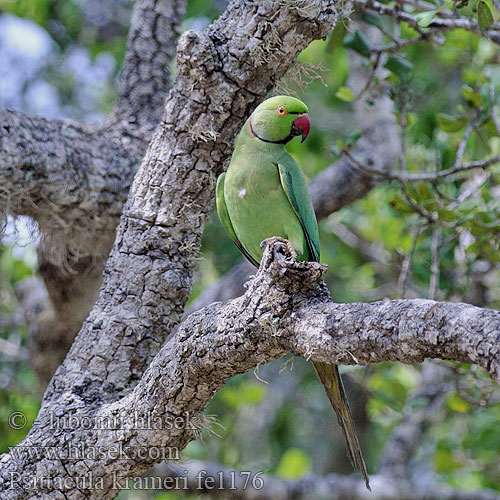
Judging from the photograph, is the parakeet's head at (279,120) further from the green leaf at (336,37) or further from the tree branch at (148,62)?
the tree branch at (148,62)

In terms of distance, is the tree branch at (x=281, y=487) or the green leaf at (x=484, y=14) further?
the tree branch at (x=281, y=487)

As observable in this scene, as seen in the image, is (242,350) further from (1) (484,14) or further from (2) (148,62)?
(2) (148,62)

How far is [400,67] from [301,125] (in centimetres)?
88

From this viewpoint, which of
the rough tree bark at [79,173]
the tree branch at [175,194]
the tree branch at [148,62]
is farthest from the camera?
the tree branch at [148,62]

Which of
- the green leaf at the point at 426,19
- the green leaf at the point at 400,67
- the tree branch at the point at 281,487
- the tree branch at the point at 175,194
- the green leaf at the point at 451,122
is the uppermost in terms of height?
the green leaf at the point at 400,67

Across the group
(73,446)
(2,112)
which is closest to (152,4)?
(2,112)

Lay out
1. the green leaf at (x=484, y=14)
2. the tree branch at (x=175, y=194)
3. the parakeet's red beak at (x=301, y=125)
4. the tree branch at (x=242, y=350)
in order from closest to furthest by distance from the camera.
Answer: the tree branch at (x=242, y=350)
the tree branch at (x=175, y=194)
the green leaf at (x=484, y=14)
the parakeet's red beak at (x=301, y=125)

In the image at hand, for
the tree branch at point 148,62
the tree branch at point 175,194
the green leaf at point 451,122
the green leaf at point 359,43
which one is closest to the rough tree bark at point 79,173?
the tree branch at point 148,62

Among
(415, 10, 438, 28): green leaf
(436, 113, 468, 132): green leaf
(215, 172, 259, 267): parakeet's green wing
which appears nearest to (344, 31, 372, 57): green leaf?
(436, 113, 468, 132): green leaf

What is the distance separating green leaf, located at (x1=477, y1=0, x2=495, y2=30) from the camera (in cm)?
242

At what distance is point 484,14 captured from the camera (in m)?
2.45

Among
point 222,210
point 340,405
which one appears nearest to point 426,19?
point 222,210

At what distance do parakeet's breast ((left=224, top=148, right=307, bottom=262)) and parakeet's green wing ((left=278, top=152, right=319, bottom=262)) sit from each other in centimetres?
3

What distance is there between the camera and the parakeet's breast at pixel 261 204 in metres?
2.48
